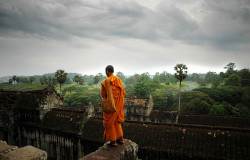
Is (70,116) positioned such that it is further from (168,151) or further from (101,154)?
(101,154)

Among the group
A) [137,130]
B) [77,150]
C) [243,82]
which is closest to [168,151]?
[137,130]

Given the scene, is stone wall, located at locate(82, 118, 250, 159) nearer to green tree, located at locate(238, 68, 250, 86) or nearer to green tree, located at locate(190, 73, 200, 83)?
green tree, located at locate(238, 68, 250, 86)

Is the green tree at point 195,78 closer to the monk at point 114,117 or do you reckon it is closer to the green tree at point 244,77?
the green tree at point 244,77

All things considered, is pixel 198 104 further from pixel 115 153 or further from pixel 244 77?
pixel 244 77

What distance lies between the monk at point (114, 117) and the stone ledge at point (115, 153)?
27cm

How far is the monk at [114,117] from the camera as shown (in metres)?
6.12

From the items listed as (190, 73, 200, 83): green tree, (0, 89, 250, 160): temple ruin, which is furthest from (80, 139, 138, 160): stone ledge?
(190, 73, 200, 83): green tree

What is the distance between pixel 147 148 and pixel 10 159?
10922mm

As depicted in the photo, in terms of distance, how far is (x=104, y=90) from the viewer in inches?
248

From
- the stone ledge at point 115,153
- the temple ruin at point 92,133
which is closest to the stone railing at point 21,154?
the stone ledge at point 115,153

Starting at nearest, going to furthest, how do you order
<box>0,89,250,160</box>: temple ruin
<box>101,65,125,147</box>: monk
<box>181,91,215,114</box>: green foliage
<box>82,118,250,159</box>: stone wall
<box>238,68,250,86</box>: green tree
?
<box>101,65,125,147</box>: monk, <box>82,118,250,159</box>: stone wall, <box>0,89,250,160</box>: temple ruin, <box>181,91,215,114</box>: green foliage, <box>238,68,250,86</box>: green tree

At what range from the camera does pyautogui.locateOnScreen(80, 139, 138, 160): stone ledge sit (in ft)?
17.3

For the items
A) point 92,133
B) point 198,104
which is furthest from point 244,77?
point 92,133

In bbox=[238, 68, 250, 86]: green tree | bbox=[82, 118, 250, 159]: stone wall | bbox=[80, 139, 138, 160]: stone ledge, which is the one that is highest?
bbox=[238, 68, 250, 86]: green tree
